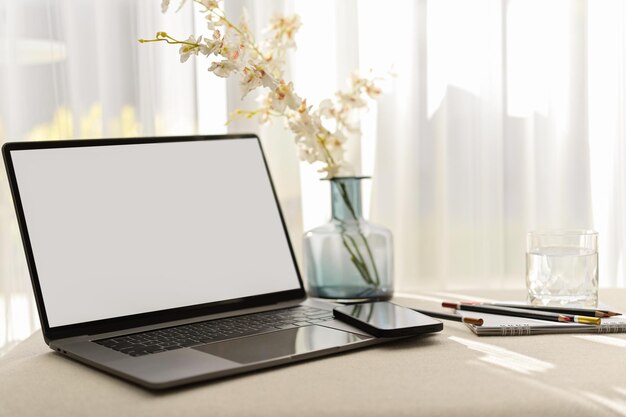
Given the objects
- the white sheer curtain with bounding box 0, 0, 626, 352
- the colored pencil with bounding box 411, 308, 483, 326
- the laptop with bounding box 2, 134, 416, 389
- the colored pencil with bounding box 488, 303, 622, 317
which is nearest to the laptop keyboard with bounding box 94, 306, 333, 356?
the laptop with bounding box 2, 134, 416, 389

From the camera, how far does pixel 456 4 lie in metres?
1.73

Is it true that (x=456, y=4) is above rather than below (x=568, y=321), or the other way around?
above

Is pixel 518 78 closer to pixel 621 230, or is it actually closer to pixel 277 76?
pixel 621 230

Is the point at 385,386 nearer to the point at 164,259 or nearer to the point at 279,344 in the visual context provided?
Result: the point at 279,344

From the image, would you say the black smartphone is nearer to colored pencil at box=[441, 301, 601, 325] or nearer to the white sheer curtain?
colored pencil at box=[441, 301, 601, 325]

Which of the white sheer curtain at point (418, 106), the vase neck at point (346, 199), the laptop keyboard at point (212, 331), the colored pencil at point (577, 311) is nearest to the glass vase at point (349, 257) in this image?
the vase neck at point (346, 199)

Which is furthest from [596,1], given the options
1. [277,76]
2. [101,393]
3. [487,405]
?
[101,393]

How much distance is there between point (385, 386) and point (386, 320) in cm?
19

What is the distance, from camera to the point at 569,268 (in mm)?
1012

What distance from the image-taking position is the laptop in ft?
2.70

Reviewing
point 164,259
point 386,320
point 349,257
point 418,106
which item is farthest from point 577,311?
point 418,106

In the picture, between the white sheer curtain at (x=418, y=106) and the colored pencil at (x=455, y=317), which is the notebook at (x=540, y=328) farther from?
the white sheer curtain at (x=418, y=106)

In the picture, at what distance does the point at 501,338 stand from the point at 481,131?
0.94 m

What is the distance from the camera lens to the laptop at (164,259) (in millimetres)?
823
